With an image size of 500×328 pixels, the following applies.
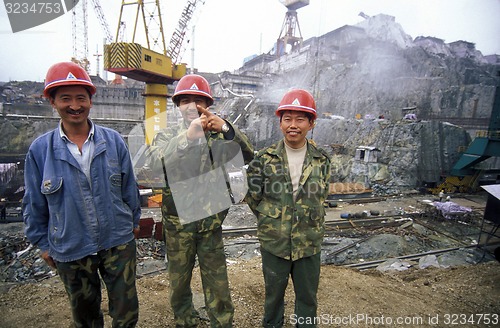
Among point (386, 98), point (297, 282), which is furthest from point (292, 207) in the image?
point (386, 98)

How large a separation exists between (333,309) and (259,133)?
3014 cm

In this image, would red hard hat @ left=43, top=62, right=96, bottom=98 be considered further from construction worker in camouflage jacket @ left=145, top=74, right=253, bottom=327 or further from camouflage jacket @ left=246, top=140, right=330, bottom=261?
camouflage jacket @ left=246, top=140, right=330, bottom=261

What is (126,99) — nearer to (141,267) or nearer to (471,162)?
(141,267)

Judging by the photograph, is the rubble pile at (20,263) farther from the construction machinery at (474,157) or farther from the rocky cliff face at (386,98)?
the construction machinery at (474,157)

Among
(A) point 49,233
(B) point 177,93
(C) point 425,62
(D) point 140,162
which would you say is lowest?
(A) point 49,233

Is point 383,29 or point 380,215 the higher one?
point 383,29

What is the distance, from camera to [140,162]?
8.74 ft

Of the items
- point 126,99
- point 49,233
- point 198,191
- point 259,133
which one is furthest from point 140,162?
point 126,99

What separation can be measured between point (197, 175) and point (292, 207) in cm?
96

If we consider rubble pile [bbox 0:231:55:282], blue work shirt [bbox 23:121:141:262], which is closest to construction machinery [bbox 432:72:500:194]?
blue work shirt [bbox 23:121:141:262]

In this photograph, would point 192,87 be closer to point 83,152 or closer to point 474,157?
point 83,152

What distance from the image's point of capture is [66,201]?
199 cm

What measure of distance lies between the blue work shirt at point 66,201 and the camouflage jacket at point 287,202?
1290 mm

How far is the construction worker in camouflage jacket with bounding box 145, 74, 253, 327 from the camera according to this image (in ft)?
8.02
